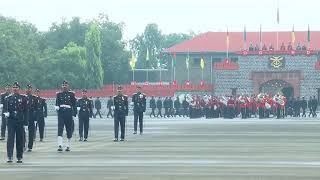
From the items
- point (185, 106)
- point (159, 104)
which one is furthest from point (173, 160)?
point (185, 106)

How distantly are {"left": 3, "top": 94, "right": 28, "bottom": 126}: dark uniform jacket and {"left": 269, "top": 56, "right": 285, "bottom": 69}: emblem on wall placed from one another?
231 ft

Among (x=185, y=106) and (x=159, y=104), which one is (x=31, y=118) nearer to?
(x=159, y=104)

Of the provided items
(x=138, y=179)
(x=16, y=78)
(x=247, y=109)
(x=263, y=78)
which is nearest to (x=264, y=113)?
(x=247, y=109)

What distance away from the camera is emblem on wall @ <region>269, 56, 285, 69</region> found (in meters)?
95.7

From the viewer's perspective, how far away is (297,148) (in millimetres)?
32281

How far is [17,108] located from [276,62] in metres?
70.9

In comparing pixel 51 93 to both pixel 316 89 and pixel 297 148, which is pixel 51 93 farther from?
pixel 297 148

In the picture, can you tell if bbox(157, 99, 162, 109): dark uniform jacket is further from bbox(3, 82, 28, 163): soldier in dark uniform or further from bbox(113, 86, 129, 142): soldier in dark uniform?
bbox(3, 82, 28, 163): soldier in dark uniform

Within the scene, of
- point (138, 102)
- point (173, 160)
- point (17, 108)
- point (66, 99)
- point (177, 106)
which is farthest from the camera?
point (177, 106)

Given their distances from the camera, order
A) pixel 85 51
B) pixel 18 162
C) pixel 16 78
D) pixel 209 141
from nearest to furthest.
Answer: pixel 18 162 < pixel 209 141 < pixel 16 78 < pixel 85 51

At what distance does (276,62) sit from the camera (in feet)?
315

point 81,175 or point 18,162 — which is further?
point 18,162

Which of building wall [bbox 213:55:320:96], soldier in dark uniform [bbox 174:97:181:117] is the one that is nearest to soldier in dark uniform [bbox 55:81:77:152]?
soldier in dark uniform [bbox 174:97:181:117]

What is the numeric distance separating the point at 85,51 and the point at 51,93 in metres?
27.9
